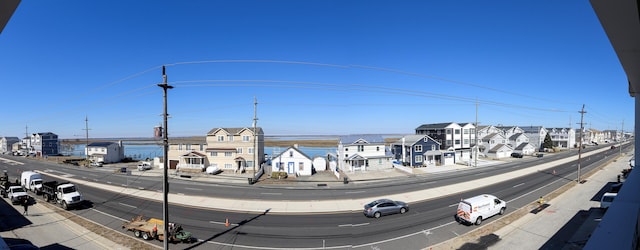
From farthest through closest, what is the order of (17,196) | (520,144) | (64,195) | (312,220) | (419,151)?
(520,144)
(419,151)
(17,196)
(64,195)
(312,220)

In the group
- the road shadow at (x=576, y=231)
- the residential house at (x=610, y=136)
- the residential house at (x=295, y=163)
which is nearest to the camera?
the road shadow at (x=576, y=231)

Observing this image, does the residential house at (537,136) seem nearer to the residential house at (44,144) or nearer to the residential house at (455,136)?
the residential house at (455,136)

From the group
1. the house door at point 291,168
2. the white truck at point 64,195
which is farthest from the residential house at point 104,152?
the house door at point 291,168

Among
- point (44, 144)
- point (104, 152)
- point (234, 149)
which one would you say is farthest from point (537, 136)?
point (44, 144)

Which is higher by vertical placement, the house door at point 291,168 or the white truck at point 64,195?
the white truck at point 64,195

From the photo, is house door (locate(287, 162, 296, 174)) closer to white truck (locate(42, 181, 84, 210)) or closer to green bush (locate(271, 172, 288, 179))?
green bush (locate(271, 172, 288, 179))

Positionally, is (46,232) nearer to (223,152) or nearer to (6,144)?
(223,152)
